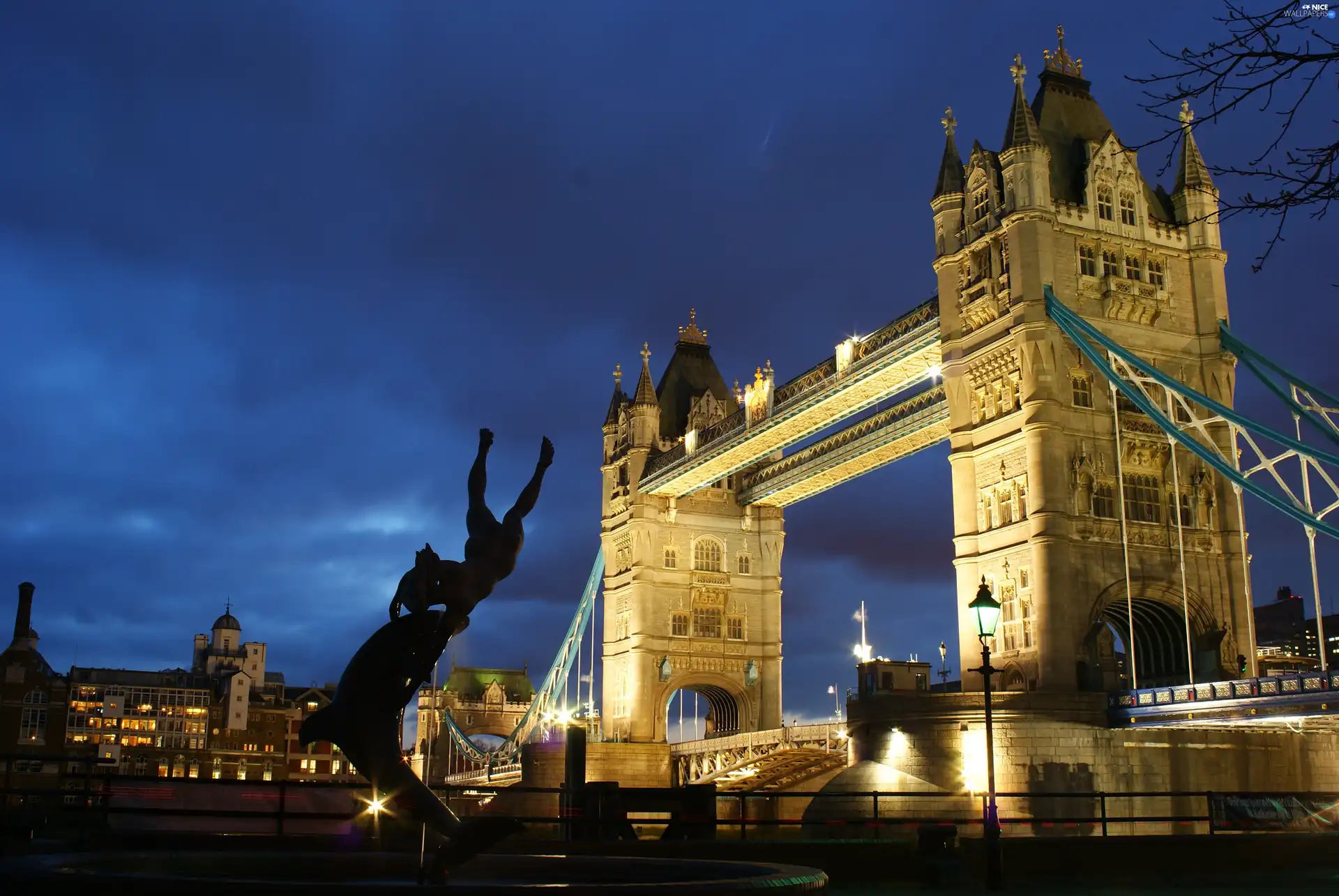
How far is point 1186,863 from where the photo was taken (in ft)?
66.4

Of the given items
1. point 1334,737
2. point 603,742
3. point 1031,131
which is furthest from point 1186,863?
point 603,742

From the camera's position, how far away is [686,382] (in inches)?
2852

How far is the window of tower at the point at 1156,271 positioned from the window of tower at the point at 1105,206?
193 centimetres

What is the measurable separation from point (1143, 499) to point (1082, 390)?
12.4 ft

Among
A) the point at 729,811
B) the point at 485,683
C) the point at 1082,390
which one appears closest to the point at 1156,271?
the point at 1082,390

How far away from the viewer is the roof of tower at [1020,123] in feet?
132

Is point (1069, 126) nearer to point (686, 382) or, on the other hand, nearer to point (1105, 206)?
point (1105, 206)

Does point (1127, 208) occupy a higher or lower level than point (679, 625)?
higher

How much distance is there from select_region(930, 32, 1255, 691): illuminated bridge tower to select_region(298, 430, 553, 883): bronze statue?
89.1 feet

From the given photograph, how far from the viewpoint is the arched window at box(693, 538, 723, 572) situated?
224 ft

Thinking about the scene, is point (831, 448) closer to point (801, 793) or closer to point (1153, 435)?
point (1153, 435)

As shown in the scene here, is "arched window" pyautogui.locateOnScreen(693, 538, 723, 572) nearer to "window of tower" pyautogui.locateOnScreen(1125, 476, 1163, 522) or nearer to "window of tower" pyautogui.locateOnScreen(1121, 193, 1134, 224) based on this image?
"window of tower" pyautogui.locateOnScreen(1125, 476, 1163, 522)

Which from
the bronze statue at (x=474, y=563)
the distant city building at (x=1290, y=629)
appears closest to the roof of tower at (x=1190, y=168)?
the bronze statue at (x=474, y=563)

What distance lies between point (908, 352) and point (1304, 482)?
15409mm
